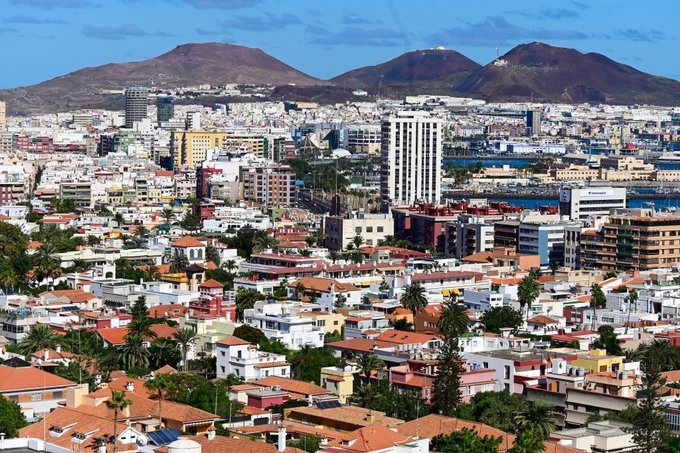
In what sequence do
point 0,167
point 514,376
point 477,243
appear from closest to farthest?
point 514,376
point 477,243
point 0,167

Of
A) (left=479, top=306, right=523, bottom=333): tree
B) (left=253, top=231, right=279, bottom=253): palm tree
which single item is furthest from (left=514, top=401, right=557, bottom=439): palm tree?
(left=253, top=231, right=279, bottom=253): palm tree

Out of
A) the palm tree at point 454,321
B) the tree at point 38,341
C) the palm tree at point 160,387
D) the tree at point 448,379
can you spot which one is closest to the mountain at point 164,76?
the palm tree at point 454,321

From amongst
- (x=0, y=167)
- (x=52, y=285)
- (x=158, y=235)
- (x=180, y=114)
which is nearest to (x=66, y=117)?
(x=180, y=114)

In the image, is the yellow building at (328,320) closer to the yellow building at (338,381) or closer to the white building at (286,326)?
the white building at (286,326)

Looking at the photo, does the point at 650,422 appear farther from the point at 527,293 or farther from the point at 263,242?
the point at 263,242

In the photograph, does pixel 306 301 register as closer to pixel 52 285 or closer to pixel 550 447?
pixel 52 285

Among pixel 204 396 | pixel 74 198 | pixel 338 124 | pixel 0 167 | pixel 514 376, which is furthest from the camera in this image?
pixel 338 124

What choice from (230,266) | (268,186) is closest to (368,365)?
(230,266)
